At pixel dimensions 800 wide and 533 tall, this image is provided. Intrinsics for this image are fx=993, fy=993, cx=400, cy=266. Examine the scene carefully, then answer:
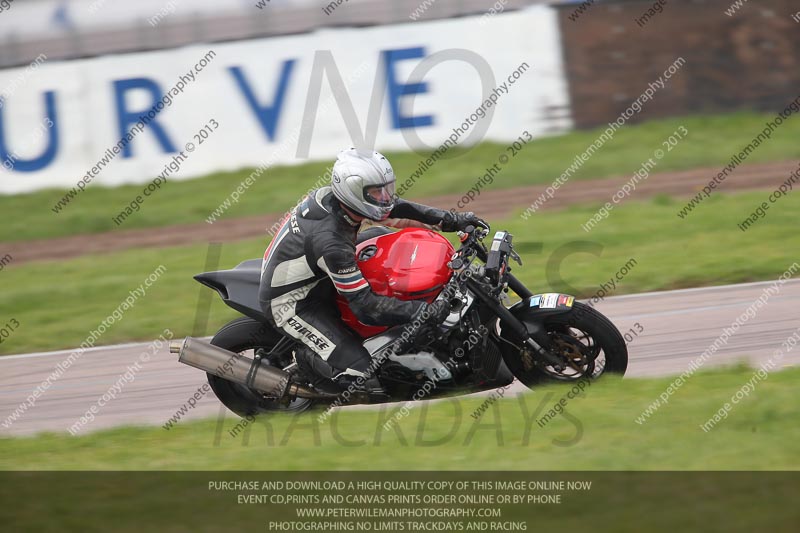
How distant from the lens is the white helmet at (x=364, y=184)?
6.22 m

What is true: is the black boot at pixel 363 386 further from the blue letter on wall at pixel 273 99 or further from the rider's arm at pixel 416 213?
the blue letter on wall at pixel 273 99

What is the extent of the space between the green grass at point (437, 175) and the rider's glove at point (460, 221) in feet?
25.6

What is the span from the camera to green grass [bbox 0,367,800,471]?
5297mm

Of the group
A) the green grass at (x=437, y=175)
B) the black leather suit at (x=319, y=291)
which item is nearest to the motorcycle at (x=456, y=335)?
the black leather suit at (x=319, y=291)

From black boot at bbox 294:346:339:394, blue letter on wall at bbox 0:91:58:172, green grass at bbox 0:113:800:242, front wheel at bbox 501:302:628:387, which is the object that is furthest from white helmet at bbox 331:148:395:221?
blue letter on wall at bbox 0:91:58:172

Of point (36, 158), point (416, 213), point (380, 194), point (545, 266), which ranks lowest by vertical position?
point (36, 158)

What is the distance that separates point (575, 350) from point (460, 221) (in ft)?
3.81

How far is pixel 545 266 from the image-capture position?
10.8 meters

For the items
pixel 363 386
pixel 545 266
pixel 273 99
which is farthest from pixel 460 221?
pixel 273 99

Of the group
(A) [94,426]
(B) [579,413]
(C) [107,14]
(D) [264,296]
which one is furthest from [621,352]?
(C) [107,14]

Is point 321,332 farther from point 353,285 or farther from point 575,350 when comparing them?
point 575,350

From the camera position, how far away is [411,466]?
216 inches

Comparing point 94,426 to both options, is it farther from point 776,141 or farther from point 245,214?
point 776,141
